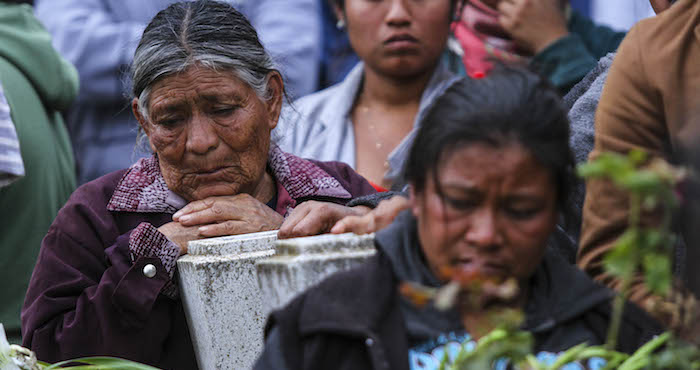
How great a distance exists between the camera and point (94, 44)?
5070 millimetres

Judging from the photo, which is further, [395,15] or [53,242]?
[395,15]

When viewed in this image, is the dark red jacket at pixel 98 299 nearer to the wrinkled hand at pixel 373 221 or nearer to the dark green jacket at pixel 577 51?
the wrinkled hand at pixel 373 221

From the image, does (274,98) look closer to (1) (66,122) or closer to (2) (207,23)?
(2) (207,23)

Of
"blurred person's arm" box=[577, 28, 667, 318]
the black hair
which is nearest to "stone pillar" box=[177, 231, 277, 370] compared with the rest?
the black hair

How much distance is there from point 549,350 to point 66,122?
4196mm

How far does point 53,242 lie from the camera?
260 centimetres

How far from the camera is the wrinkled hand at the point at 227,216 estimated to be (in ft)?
8.61

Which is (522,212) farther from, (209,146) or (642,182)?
(209,146)

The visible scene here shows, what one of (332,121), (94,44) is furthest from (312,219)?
Answer: (94,44)

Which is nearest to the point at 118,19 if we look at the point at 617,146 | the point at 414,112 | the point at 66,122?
the point at 66,122

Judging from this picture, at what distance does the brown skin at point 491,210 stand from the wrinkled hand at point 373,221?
51 centimetres

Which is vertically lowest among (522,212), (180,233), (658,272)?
(180,233)

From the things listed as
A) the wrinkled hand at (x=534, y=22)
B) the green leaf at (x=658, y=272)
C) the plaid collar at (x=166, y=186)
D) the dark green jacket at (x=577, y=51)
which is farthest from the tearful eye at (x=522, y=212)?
the wrinkled hand at (x=534, y=22)

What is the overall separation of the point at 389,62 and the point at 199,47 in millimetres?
1316
